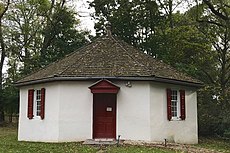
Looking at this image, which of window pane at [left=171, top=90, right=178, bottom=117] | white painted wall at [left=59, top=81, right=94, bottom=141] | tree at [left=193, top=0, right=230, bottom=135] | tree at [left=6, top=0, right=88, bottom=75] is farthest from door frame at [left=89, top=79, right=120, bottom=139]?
tree at [left=6, top=0, right=88, bottom=75]

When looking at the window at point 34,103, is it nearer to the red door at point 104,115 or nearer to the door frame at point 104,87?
the red door at point 104,115

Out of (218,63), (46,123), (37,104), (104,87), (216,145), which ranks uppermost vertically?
(218,63)

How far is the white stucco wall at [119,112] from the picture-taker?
17484 millimetres

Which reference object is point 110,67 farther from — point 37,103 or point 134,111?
point 37,103

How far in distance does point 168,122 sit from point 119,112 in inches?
111

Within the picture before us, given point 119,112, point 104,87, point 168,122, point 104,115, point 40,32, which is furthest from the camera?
point 40,32

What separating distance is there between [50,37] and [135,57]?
18.5 metres

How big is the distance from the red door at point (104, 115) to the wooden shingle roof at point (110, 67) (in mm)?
1280

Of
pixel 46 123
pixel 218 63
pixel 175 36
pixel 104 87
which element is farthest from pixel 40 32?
pixel 104 87

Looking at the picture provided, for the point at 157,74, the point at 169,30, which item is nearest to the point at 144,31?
the point at 169,30

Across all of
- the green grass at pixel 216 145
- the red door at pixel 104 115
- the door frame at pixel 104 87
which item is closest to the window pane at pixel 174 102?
the green grass at pixel 216 145

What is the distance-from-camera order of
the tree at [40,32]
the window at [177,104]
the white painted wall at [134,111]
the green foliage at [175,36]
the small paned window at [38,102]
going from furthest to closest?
A: 1. the tree at [40,32]
2. the green foliage at [175,36]
3. the small paned window at [38,102]
4. the window at [177,104]
5. the white painted wall at [134,111]

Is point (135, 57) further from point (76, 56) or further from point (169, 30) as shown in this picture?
point (169, 30)

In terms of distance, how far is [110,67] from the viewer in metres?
18.4
